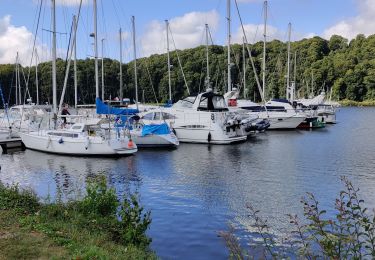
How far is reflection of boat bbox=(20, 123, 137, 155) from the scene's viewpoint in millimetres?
27019

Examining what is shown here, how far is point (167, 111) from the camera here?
1474 inches

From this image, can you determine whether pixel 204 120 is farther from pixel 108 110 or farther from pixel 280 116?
pixel 280 116

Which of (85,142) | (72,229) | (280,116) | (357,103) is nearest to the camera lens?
(72,229)

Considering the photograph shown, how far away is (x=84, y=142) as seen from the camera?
27.1 m

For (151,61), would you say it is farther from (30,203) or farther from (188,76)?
(30,203)

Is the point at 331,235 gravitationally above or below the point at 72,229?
above

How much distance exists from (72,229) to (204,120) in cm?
2675

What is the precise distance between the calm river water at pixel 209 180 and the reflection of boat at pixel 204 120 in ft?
5.04

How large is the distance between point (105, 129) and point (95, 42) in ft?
30.9

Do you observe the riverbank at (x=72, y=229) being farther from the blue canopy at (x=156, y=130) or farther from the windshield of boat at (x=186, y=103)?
the windshield of boat at (x=186, y=103)

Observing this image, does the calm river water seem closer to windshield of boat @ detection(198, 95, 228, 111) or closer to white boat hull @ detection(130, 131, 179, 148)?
white boat hull @ detection(130, 131, 179, 148)

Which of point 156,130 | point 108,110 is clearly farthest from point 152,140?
point 108,110

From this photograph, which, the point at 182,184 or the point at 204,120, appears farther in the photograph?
the point at 204,120

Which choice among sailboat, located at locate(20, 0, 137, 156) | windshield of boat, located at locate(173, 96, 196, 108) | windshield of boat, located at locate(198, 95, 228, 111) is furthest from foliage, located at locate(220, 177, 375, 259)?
windshield of boat, located at locate(173, 96, 196, 108)
